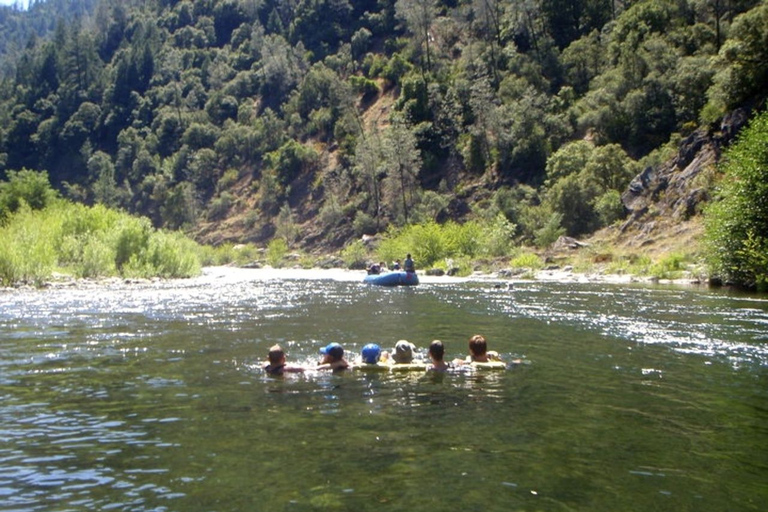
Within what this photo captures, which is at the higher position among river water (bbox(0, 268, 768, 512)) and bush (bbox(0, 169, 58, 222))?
bush (bbox(0, 169, 58, 222))

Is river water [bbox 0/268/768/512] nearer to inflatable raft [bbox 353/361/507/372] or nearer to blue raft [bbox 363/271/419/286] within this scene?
inflatable raft [bbox 353/361/507/372]

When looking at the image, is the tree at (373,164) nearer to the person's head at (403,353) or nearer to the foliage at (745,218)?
the foliage at (745,218)

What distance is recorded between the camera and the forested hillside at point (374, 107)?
6238 centimetres

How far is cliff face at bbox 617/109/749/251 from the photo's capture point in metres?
45.3

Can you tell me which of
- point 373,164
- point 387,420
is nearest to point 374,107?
point 373,164

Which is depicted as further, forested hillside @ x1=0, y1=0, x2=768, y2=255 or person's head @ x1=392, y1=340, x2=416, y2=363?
forested hillside @ x1=0, y1=0, x2=768, y2=255

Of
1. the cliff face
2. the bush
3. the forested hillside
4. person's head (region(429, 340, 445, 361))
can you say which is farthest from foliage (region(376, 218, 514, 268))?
person's head (region(429, 340, 445, 361))

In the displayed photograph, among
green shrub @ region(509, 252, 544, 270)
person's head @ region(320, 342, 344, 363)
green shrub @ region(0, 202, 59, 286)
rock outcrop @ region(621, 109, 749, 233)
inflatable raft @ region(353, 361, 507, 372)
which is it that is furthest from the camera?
green shrub @ region(509, 252, 544, 270)

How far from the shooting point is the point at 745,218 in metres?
30.8

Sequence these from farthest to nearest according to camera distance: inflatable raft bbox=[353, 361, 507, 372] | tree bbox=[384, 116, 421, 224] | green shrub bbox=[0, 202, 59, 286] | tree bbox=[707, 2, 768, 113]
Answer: tree bbox=[384, 116, 421, 224]
tree bbox=[707, 2, 768, 113]
green shrub bbox=[0, 202, 59, 286]
inflatable raft bbox=[353, 361, 507, 372]

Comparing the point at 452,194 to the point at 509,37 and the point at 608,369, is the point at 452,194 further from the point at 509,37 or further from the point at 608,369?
the point at 608,369

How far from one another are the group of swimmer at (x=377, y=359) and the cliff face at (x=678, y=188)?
3248 cm

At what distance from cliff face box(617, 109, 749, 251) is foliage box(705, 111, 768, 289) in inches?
403

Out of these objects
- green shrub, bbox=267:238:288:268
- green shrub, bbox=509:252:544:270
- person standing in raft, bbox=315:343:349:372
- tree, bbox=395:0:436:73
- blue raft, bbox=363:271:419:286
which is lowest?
person standing in raft, bbox=315:343:349:372
